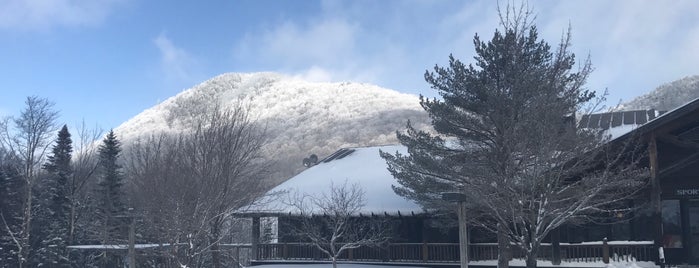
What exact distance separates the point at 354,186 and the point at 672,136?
12128 millimetres

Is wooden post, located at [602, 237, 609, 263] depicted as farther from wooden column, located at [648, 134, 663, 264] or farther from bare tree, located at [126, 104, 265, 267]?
bare tree, located at [126, 104, 265, 267]

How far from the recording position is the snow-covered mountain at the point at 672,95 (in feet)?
250

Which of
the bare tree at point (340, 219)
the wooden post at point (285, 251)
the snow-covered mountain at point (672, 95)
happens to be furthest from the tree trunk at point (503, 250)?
the snow-covered mountain at point (672, 95)

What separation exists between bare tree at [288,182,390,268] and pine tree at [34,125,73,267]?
19.9m

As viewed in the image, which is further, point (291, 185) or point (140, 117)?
point (140, 117)

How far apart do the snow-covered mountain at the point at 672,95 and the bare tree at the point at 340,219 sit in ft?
177

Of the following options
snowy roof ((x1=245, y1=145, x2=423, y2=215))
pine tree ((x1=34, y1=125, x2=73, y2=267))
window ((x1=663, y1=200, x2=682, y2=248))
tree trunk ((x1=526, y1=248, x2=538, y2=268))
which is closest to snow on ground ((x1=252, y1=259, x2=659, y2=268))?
window ((x1=663, y1=200, x2=682, y2=248))

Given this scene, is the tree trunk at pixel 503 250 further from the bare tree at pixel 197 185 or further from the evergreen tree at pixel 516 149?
the bare tree at pixel 197 185

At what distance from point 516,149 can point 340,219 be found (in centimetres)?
962

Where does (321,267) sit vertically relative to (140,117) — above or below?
below

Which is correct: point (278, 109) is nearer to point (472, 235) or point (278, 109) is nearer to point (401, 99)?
point (401, 99)

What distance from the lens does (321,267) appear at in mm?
27203

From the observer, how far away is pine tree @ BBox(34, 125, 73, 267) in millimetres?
40844

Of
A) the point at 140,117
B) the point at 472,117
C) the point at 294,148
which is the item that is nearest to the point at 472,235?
the point at 472,117
